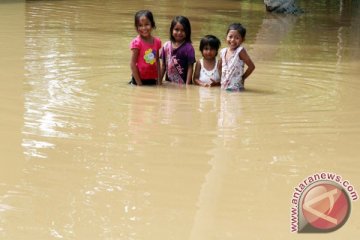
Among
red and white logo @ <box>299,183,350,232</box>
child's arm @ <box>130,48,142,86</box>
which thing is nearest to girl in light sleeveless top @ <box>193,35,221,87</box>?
child's arm @ <box>130,48,142,86</box>

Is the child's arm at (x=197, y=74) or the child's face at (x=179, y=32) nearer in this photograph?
the child's face at (x=179, y=32)

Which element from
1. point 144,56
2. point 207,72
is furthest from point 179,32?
point 207,72

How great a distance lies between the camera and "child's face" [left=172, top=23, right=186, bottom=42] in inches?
286

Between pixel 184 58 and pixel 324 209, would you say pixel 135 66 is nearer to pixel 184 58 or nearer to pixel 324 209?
pixel 184 58

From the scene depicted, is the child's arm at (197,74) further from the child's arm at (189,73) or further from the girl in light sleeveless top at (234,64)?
the girl in light sleeveless top at (234,64)

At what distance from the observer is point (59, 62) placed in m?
8.42

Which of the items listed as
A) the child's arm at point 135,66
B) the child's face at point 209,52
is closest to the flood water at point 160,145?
the child's arm at point 135,66

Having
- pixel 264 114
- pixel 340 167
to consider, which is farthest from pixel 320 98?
pixel 340 167

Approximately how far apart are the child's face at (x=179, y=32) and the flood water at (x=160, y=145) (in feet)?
1.77

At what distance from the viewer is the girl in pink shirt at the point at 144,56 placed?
7.23m

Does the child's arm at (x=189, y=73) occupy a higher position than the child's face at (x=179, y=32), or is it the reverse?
the child's face at (x=179, y=32)

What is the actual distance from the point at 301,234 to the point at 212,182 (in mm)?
924

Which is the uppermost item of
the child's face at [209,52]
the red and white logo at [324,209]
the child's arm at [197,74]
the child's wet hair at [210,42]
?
the child's wet hair at [210,42]

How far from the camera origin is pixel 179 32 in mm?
7305
